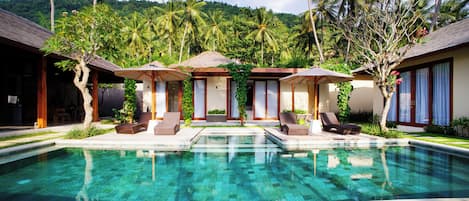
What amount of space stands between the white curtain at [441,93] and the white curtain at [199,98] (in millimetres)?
11028

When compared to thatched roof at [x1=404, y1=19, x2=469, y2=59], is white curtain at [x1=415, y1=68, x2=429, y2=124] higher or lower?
lower

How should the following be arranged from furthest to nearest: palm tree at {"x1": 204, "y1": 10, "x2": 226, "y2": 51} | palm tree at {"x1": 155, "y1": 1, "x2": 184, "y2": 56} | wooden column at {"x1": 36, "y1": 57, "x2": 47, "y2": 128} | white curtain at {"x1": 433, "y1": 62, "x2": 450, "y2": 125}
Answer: palm tree at {"x1": 204, "y1": 10, "x2": 226, "y2": 51}, palm tree at {"x1": 155, "y1": 1, "x2": 184, "y2": 56}, wooden column at {"x1": 36, "y1": 57, "x2": 47, "y2": 128}, white curtain at {"x1": 433, "y1": 62, "x2": 450, "y2": 125}

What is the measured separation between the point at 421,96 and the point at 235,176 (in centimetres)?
1002

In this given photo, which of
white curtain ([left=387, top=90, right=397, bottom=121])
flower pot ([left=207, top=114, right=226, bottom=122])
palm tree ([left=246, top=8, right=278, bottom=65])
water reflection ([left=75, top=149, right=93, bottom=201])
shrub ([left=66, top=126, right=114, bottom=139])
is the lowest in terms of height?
water reflection ([left=75, top=149, right=93, bottom=201])

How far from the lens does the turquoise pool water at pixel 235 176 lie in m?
4.01

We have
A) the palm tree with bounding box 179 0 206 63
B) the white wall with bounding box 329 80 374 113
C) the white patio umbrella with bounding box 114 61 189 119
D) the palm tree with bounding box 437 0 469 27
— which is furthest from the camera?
the palm tree with bounding box 179 0 206 63

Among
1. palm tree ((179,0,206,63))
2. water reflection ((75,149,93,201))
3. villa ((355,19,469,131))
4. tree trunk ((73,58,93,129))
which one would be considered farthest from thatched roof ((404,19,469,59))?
palm tree ((179,0,206,63))

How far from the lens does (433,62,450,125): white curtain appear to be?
31.6 ft

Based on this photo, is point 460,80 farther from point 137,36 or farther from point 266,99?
point 137,36

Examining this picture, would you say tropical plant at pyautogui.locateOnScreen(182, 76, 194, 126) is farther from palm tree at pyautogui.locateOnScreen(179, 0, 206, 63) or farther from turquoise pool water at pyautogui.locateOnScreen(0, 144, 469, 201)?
palm tree at pyautogui.locateOnScreen(179, 0, 206, 63)

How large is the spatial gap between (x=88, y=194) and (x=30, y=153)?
4010 millimetres

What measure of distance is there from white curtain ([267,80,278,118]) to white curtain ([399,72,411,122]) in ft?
20.5

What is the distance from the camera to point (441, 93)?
9883 mm

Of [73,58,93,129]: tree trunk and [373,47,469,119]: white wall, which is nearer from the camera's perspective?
[373,47,469,119]: white wall
